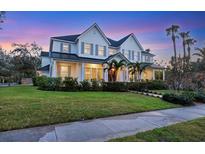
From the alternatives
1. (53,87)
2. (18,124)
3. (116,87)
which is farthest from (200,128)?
(53,87)

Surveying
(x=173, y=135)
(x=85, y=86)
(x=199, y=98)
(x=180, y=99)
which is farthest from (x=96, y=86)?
(x=173, y=135)

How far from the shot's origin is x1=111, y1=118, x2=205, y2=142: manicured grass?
3365 mm

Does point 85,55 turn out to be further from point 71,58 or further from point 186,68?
point 186,68

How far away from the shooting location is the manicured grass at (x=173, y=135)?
3365mm

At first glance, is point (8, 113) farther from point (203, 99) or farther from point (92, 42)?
point (92, 42)

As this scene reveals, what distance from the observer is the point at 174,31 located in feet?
72.3

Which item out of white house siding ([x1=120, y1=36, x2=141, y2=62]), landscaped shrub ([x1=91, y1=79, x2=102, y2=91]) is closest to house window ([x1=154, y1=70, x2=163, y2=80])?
white house siding ([x1=120, y1=36, x2=141, y2=62])

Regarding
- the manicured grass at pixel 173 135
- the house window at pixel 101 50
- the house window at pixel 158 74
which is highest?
the house window at pixel 101 50

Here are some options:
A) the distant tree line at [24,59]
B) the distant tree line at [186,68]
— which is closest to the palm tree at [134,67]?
the distant tree line at [186,68]

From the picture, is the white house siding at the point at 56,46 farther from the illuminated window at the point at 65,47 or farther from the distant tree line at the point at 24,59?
the distant tree line at the point at 24,59

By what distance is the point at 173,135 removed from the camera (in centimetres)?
363
